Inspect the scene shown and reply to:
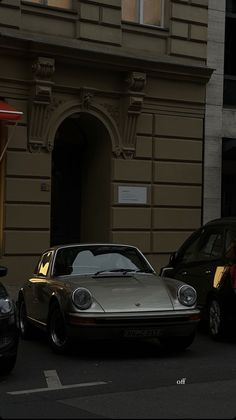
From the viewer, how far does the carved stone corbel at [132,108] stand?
53.1 feet

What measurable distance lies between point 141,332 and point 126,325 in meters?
0.22

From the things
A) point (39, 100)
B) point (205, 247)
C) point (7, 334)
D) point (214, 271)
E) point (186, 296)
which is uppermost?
point (39, 100)

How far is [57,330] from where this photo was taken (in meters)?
9.03

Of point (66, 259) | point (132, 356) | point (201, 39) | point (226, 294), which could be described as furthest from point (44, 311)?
point (201, 39)

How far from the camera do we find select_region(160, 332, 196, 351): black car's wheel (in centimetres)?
901

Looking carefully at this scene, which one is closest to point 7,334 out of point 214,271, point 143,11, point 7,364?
point 7,364

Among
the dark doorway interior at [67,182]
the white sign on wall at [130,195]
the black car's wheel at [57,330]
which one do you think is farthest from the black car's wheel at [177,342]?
the dark doorway interior at [67,182]

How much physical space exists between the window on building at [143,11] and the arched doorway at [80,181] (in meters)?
2.71

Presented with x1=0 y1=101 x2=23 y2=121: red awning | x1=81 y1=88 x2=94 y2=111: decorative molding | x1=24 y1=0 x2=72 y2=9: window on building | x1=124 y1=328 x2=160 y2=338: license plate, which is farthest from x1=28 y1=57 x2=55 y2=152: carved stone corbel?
x1=124 y1=328 x2=160 y2=338: license plate

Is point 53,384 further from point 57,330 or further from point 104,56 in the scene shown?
point 104,56

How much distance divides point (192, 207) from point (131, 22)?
4710 mm

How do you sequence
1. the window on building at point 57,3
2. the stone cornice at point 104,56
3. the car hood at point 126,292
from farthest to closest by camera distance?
1. the window on building at point 57,3
2. the stone cornice at point 104,56
3. the car hood at point 126,292

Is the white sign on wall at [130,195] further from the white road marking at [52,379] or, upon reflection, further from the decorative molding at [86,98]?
the white road marking at [52,379]

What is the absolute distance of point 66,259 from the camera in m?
9.77
